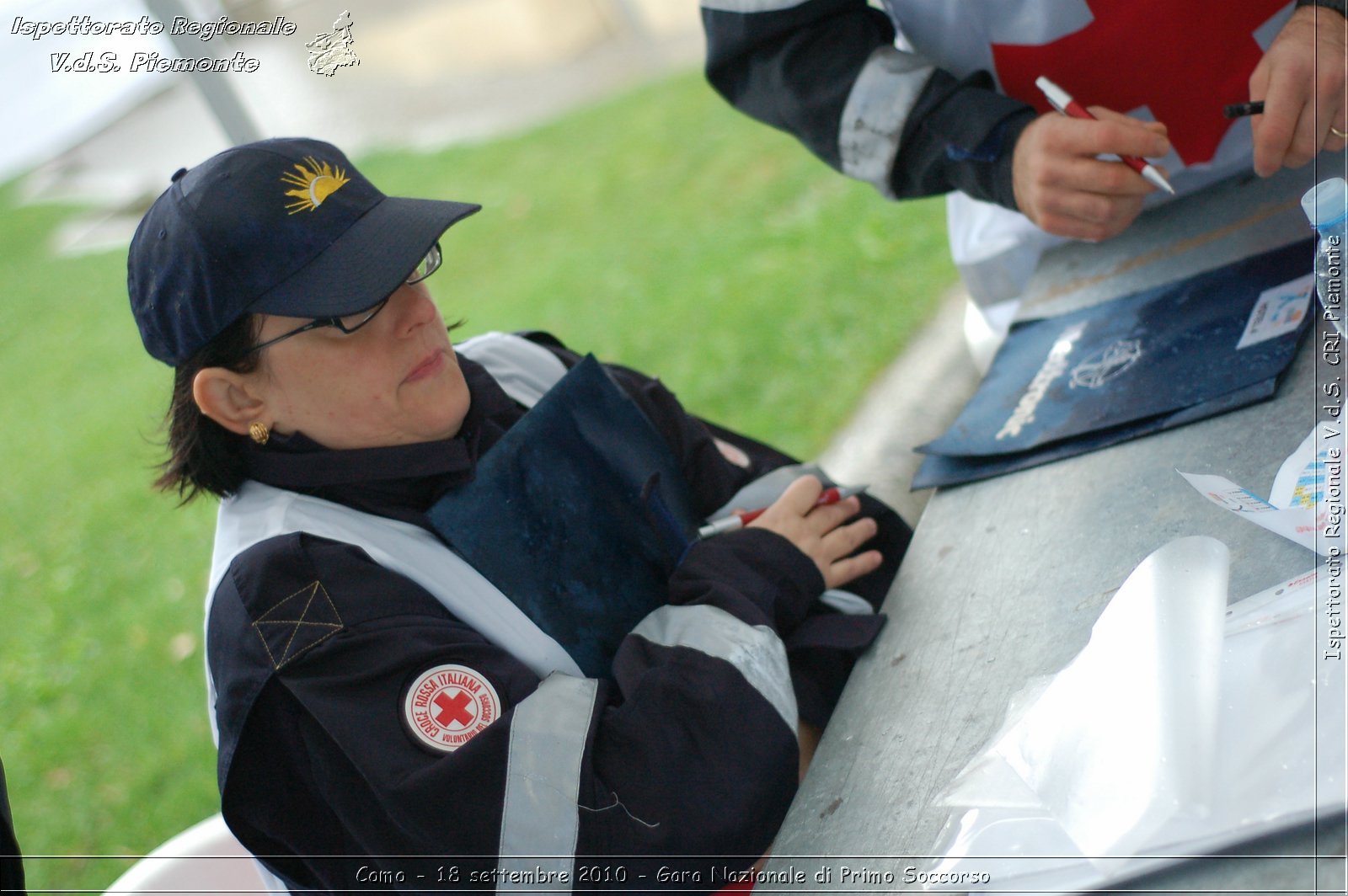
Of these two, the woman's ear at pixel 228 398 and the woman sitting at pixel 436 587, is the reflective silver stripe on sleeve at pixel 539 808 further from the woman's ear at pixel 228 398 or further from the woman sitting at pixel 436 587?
the woman's ear at pixel 228 398

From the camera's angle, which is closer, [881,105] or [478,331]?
[881,105]

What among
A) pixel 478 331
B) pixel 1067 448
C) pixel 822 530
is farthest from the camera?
pixel 478 331

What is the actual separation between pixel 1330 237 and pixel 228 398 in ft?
3.63

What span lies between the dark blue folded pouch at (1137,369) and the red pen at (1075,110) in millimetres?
143

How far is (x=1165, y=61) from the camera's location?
1.46 metres

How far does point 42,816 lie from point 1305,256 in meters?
2.92

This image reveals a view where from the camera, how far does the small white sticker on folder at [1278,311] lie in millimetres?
1209

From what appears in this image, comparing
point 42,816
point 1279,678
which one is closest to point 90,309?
point 42,816

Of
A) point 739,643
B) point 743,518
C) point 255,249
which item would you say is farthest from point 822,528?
point 255,249

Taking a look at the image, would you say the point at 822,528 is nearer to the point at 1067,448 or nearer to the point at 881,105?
the point at 1067,448

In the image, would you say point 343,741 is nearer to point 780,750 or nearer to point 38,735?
point 780,750

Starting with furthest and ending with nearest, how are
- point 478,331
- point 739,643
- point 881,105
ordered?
point 478,331
point 881,105
point 739,643

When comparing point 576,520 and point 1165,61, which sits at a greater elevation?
point 1165,61

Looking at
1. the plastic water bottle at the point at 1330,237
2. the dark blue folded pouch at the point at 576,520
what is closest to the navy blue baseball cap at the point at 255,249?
the dark blue folded pouch at the point at 576,520
